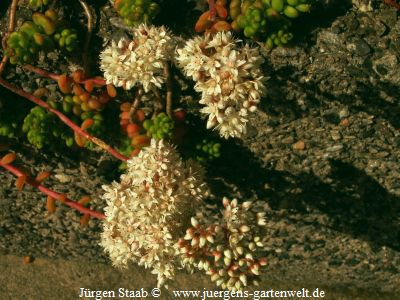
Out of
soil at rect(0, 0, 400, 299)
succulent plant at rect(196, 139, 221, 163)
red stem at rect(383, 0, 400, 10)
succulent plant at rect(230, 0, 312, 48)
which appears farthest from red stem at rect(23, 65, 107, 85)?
red stem at rect(383, 0, 400, 10)

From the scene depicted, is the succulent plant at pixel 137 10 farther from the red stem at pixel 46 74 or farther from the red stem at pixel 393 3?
the red stem at pixel 393 3

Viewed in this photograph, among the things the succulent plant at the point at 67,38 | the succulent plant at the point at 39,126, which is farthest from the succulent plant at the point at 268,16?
the succulent plant at the point at 39,126

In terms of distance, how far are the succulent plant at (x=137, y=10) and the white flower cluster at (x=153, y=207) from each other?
413 millimetres

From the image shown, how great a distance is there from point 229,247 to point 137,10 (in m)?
0.83

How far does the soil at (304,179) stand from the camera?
188cm

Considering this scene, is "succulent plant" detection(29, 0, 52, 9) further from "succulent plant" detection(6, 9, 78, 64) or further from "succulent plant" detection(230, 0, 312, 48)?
"succulent plant" detection(230, 0, 312, 48)

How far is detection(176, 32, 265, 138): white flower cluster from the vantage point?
5.13 ft

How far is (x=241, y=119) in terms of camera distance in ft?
5.33

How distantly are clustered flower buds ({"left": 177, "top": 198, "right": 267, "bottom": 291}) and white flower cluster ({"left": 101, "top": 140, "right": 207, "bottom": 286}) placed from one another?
0.25ft

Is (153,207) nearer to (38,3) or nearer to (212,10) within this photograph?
(212,10)

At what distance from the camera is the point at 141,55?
65.0 inches

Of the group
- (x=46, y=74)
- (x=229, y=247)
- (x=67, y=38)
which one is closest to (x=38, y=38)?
(x=67, y=38)
